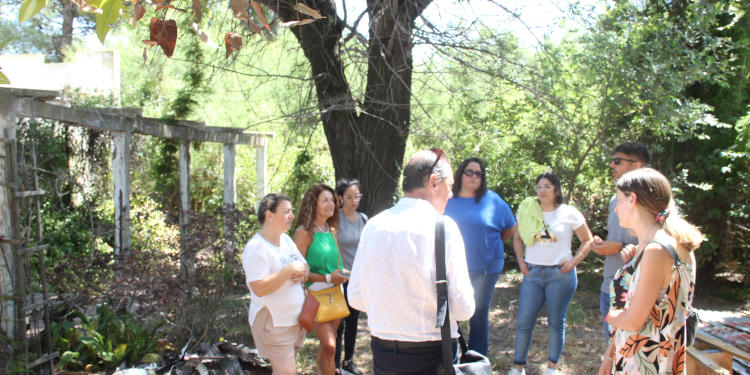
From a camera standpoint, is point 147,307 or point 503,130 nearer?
point 147,307

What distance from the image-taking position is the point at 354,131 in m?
5.89

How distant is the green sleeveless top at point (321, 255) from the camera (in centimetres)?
396

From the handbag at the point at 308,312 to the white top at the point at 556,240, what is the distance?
5.63 feet

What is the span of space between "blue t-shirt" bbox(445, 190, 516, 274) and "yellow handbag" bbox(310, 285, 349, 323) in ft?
3.26

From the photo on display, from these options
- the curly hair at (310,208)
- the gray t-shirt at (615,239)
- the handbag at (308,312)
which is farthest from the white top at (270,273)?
the gray t-shirt at (615,239)

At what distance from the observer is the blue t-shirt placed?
4152 mm

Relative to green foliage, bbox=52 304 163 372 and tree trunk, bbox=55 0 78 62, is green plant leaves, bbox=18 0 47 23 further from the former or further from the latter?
tree trunk, bbox=55 0 78 62

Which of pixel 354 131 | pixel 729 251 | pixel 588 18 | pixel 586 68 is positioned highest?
pixel 588 18

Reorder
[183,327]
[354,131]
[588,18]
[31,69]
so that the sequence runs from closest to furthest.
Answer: [183,327], [354,131], [588,18], [31,69]

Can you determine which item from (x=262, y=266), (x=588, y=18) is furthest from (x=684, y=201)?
(x=262, y=266)

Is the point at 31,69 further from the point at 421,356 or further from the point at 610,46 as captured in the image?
the point at 421,356

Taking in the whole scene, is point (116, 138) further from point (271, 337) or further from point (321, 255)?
point (271, 337)

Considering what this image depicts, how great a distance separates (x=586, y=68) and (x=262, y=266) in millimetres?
4899

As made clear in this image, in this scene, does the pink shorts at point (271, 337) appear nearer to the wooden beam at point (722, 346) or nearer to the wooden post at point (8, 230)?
the wooden post at point (8, 230)
